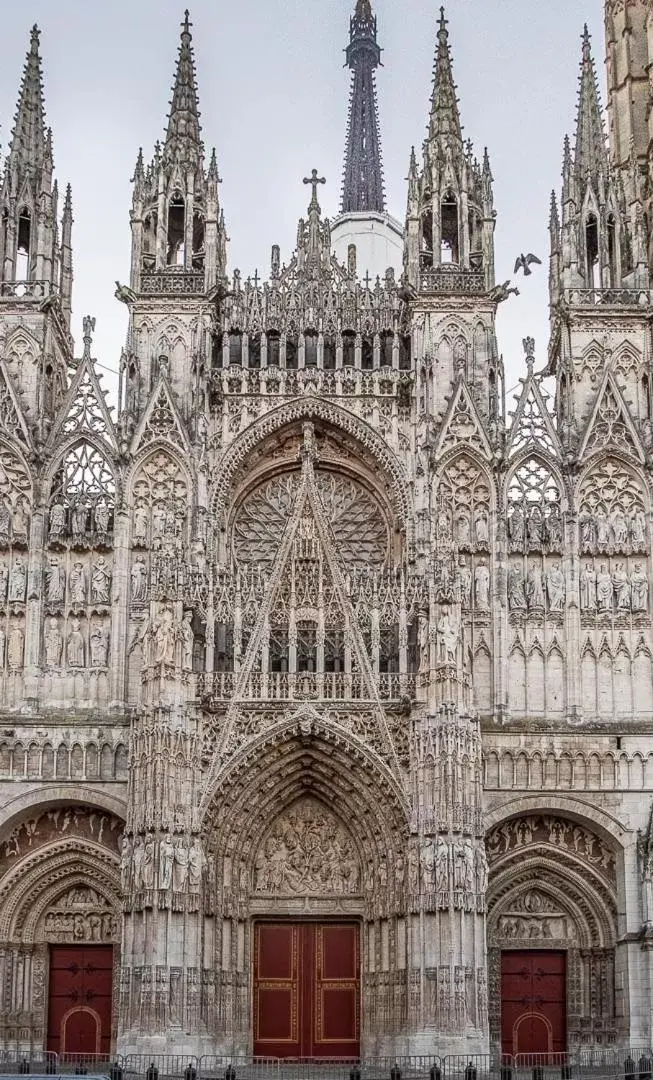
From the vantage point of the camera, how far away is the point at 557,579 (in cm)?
3262

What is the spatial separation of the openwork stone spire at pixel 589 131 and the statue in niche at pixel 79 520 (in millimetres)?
14288

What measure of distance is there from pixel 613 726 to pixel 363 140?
107 ft

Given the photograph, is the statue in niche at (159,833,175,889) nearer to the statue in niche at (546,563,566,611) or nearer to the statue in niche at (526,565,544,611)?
the statue in niche at (526,565,544,611)

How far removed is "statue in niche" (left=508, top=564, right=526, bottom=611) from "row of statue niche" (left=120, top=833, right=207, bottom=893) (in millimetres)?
8737

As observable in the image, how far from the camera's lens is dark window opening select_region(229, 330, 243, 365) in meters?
34.7

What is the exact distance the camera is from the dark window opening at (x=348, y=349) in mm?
34562

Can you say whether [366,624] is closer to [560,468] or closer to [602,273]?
[560,468]

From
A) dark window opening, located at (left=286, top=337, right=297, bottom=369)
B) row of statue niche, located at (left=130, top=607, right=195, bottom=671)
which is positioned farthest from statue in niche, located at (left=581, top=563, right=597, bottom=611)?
row of statue niche, located at (left=130, top=607, right=195, bottom=671)

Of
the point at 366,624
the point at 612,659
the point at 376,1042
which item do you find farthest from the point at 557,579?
the point at 376,1042

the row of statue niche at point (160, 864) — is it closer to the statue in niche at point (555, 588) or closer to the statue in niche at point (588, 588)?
the statue in niche at point (555, 588)

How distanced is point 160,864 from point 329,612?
244 inches

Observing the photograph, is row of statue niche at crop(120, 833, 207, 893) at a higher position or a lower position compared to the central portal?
higher

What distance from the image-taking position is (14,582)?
32.3 m

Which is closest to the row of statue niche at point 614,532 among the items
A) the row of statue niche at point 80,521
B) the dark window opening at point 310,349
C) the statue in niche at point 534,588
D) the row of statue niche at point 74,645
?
the statue in niche at point 534,588
